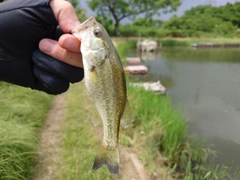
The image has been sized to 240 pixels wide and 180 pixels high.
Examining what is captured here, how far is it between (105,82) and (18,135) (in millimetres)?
2335

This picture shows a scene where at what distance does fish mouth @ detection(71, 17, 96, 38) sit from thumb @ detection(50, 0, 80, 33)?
0.20ft

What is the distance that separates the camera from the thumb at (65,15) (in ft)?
5.05

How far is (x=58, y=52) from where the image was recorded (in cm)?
164

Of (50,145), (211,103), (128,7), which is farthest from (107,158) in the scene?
(128,7)

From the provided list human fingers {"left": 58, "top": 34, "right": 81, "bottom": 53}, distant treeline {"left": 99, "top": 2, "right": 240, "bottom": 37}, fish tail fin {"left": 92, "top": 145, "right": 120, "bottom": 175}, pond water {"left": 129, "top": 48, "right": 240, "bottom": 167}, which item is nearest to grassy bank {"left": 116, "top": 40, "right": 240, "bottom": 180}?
pond water {"left": 129, "top": 48, "right": 240, "bottom": 167}

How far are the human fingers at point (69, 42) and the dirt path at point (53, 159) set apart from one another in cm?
220

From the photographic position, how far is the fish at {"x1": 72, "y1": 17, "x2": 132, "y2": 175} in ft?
4.73

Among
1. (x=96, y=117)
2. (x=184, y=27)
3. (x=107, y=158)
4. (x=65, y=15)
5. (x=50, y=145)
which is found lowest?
(x=184, y=27)

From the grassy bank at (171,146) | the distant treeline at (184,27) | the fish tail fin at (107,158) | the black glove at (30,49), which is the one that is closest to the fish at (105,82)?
the fish tail fin at (107,158)

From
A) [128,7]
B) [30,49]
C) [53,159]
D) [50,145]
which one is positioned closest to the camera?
[30,49]

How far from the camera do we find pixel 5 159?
2.77 m

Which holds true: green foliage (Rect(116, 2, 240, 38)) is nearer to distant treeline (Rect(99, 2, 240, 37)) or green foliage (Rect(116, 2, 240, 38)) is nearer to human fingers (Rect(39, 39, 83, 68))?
distant treeline (Rect(99, 2, 240, 37))

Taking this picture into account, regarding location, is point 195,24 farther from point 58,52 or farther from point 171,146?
point 58,52

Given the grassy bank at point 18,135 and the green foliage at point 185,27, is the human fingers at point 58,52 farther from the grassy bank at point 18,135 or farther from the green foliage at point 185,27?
the green foliage at point 185,27
